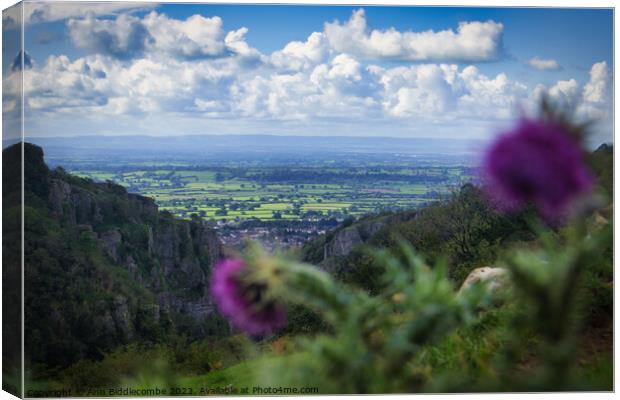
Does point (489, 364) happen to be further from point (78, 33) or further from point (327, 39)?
point (78, 33)

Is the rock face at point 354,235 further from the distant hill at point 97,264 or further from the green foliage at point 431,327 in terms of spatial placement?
the green foliage at point 431,327

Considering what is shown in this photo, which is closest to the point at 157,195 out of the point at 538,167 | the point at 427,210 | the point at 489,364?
the point at 427,210

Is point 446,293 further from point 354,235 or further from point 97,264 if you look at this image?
point 97,264

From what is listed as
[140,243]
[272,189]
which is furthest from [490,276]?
[140,243]

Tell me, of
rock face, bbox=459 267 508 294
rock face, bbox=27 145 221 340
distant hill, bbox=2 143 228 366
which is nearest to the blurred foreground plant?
rock face, bbox=459 267 508 294

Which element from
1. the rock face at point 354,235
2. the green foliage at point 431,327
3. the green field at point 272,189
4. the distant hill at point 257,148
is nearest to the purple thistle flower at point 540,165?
the green foliage at point 431,327
